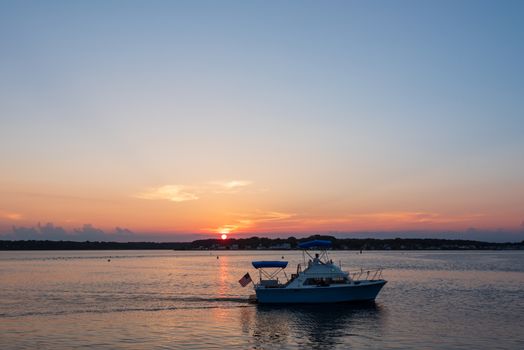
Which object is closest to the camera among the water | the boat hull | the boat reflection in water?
the water

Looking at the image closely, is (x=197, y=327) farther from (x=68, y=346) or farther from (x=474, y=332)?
(x=474, y=332)

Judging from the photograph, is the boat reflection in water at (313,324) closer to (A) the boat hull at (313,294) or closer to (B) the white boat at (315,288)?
(A) the boat hull at (313,294)

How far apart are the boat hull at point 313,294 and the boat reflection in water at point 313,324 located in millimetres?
491

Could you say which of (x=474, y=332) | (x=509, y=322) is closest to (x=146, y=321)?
(x=474, y=332)

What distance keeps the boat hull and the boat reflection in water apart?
0.49m

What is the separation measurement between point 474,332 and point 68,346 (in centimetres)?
2756

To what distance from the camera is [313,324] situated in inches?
1679

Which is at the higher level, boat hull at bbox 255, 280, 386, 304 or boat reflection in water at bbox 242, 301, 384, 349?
boat hull at bbox 255, 280, 386, 304

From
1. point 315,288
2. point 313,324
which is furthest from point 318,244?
point 313,324

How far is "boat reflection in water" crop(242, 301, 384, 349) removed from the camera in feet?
118

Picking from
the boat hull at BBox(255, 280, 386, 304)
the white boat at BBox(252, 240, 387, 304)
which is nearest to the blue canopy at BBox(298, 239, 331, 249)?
the white boat at BBox(252, 240, 387, 304)

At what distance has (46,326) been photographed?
1623 inches

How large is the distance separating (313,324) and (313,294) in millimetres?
8707

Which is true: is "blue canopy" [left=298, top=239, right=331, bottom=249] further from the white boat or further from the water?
the water
